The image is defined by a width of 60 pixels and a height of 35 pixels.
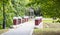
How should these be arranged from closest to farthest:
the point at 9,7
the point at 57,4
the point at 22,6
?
the point at 57,4 → the point at 9,7 → the point at 22,6

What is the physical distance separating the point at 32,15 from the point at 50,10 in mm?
61508

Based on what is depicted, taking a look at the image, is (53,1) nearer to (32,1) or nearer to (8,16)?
(32,1)

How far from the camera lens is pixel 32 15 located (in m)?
81.2

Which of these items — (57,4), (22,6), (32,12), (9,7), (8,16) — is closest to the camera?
(57,4)

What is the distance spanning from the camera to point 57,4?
18.8m

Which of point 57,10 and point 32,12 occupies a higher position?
point 57,10

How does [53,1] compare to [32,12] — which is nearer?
[53,1]

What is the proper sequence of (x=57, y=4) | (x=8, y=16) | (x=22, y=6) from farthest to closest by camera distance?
(x=22, y=6) → (x=8, y=16) → (x=57, y=4)

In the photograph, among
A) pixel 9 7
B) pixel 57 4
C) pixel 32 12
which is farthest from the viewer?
pixel 32 12

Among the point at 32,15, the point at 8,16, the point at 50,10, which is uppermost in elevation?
the point at 50,10

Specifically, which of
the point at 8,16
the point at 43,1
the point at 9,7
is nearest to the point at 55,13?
the point at 43,1

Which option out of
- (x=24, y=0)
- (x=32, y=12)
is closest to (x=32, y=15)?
(x=32, y=12)

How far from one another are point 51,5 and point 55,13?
899 millimetres

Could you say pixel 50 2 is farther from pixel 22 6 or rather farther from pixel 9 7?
pixel 22 6
